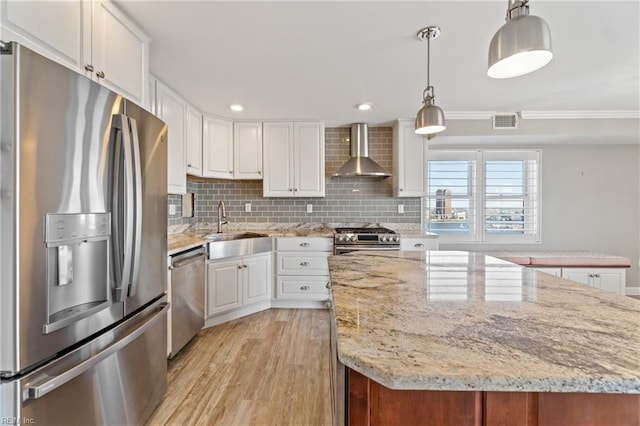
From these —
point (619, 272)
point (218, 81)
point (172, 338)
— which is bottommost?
point (172, 338)

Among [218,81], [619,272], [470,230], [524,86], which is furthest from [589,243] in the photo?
[218,81]

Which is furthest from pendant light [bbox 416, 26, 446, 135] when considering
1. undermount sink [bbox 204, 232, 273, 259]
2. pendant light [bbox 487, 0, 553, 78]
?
undermount sink [bbox 204, 232, 273, 259]

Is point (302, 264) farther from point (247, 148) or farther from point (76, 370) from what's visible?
point (76, 370)

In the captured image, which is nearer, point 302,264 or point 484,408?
point 484,408

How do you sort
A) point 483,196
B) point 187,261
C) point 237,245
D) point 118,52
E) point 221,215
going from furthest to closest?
point 483,196, point 221,215, point 237,245, point 187,261, point 118,52

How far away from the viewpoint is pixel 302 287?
3422 millimetres

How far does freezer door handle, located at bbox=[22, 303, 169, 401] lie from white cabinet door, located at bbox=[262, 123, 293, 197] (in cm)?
234

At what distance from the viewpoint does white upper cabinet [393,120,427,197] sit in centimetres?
361

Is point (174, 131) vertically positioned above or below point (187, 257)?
above

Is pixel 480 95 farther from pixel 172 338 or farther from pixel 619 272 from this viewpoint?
pixel 172 338

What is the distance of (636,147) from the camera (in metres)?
4.02

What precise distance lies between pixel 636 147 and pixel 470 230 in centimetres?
254

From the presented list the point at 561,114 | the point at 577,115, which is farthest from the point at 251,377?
the point at 577,115

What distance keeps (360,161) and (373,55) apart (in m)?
1.66
